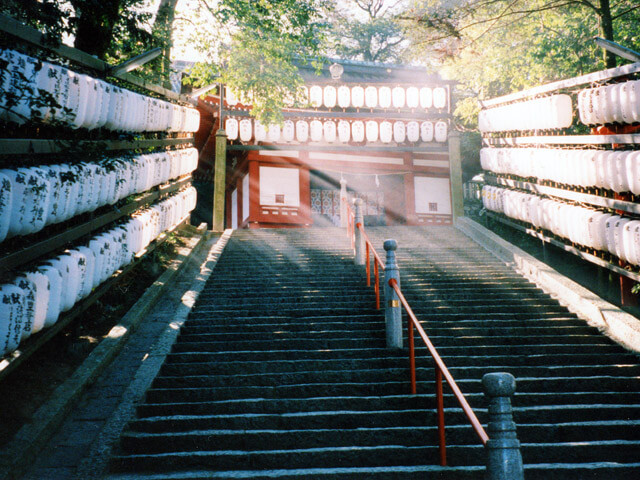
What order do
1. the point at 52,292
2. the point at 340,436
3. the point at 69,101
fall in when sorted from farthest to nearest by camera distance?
the point at 69,101, the point at 52,292, the point at 340,436

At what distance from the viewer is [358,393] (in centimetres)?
528

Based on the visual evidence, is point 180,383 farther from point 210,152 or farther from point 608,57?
point 210,152

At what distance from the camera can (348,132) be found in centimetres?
1648

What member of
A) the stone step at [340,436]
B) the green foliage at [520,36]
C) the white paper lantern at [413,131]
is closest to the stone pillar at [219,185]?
the green foliage at [520,36]

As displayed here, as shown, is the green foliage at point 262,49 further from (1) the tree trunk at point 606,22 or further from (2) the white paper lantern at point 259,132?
(1) the tree trunk at point 606,22

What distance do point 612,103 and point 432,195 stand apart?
1126 cm

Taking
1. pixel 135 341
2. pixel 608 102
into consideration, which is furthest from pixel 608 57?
pixel 135 341

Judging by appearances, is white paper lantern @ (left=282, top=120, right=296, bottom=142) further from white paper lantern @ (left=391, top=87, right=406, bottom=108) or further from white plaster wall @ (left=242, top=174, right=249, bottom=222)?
white paper lantern @ (left=391, top=87, right=406, bottom=108)

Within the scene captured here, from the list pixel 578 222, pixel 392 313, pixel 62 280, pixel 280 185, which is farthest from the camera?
pixel 280 185

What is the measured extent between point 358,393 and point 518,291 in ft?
14.8

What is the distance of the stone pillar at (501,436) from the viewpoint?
2873mm

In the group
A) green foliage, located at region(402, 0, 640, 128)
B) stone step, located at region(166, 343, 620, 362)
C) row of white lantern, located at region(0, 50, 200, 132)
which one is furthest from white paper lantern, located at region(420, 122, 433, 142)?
stone step, located at region(166, 343, 620, 362)

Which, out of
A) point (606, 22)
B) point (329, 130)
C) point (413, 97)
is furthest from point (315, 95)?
point (606, 22)

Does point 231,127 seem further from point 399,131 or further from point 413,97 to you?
point 413,97
